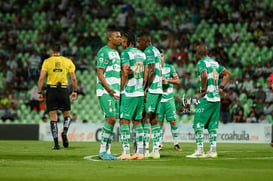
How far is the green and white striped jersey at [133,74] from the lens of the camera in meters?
11.1

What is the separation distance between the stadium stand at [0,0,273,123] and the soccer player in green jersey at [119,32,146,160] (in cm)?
1262

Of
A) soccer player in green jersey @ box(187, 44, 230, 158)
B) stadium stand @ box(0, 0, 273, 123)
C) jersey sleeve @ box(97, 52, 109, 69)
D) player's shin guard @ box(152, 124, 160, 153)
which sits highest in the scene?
stadium stand @ box(0, 0, 273, 123)

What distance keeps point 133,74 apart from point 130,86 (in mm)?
237

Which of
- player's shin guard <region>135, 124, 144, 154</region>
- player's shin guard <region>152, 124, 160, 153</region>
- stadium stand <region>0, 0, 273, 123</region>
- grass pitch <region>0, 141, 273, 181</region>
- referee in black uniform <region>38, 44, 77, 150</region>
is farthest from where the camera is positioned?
stadium stand <region>0, 0, 273, 123</region>

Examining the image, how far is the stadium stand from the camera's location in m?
25.5

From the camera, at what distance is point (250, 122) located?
76.0ft

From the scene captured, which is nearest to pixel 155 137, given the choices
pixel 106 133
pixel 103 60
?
pixel 106 133

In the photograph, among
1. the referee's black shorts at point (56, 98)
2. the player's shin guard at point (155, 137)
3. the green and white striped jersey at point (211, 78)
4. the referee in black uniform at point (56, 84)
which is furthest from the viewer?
the referee's black shorts at point (56, 98)

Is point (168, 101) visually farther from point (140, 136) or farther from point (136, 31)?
point (136, 31)

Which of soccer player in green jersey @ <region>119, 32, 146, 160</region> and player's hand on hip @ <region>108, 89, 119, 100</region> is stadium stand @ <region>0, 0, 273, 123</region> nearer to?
soccer player in green jersey @ <region>119, 32, 146, 160</region>

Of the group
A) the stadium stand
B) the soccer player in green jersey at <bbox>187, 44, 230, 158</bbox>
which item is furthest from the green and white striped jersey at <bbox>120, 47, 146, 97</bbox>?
the stadium stand

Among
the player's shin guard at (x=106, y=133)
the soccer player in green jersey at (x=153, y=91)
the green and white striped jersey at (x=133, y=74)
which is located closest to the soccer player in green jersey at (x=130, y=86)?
the green and white striped jersey at (x=133, y=74)

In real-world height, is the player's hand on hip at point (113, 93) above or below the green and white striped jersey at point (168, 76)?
below

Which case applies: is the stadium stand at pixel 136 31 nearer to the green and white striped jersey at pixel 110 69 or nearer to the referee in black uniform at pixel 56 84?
the referee in black uniform at pixel 56 84
